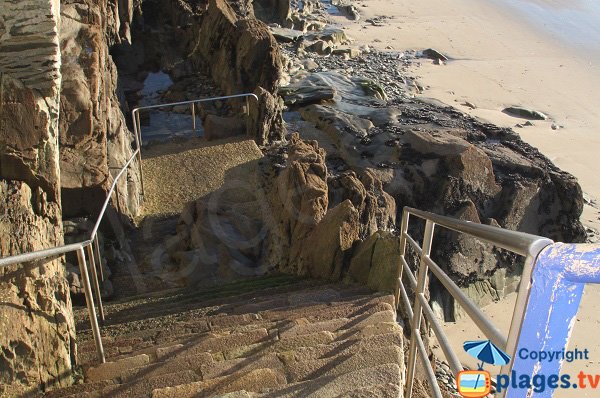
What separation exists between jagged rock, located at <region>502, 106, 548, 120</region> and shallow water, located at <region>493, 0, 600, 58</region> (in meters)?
7.54

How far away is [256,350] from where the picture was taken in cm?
359

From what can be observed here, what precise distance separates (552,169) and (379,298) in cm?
1008

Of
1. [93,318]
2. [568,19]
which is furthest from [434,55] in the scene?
[93,318]

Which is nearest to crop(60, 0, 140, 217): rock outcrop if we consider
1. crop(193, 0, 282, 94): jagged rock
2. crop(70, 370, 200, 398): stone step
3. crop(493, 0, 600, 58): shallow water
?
crop(70, 370, 200, 398): stone step

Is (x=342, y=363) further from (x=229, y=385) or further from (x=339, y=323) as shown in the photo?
(x=339, y=323)

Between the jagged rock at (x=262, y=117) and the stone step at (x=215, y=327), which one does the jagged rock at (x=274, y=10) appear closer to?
the jagged rock at (x=262, y=117)

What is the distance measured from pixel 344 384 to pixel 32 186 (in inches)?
100

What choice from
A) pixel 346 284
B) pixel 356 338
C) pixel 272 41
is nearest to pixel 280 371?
pixel 356 338

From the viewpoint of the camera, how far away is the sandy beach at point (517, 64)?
18750 mm

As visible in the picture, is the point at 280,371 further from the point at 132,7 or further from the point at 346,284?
the point at 132,7

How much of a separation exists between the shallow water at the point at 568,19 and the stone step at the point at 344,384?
27.2 meters

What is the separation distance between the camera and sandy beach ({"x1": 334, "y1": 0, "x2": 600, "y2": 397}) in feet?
61.5

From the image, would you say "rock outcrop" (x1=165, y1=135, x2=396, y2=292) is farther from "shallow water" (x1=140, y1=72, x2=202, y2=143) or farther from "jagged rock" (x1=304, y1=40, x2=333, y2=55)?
"jagged rock" (x1=304, y1=40, x2=333, y2=55)

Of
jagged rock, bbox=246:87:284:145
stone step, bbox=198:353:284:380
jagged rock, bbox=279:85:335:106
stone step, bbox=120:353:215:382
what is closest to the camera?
stone step, bbox=198:353:284:380
